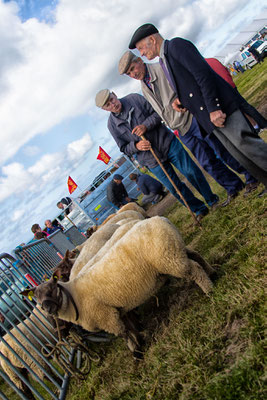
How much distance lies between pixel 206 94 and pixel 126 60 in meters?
1.34

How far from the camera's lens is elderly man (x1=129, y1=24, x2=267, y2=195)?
287cm

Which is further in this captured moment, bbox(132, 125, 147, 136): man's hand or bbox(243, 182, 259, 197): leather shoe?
bbox(132, 125, 147, 136): man's hand

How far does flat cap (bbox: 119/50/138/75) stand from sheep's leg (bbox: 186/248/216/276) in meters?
2.53

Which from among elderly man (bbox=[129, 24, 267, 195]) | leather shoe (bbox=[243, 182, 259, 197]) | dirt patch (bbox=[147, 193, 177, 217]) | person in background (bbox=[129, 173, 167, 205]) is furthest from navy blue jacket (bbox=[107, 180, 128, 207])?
elderly man (bbox=[129, 24, 267, 195])

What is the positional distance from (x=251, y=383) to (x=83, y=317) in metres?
1.90

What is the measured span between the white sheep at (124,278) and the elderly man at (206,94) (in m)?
1.22

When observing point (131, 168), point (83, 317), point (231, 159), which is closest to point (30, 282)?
point (83, 317)

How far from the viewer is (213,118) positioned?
9.55 ft

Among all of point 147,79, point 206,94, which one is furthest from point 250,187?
point 147,79

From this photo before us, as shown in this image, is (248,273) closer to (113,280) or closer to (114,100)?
(113,280)

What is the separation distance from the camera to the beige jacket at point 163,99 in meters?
3.78

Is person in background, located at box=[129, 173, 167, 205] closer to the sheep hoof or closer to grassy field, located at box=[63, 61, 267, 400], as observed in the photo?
grassy field, located at box=[63, 61, 267, 400]

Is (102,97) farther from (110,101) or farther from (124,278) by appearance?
(124,278)

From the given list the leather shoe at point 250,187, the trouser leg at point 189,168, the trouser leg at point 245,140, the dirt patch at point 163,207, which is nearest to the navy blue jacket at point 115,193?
the dirt patch at point 163,207
